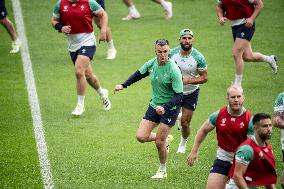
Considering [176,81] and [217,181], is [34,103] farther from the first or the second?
[217,181]

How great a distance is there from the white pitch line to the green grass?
0.39 ft

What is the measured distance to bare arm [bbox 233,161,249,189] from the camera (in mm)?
10495

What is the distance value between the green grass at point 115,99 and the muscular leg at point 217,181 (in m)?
1.59

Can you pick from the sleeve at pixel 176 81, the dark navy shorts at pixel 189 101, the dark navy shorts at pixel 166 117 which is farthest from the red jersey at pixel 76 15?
the sleeve at pixel 176 81

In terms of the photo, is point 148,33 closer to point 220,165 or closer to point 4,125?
point 4,125

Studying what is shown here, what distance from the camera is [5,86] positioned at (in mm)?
20078

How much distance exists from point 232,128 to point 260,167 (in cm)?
111

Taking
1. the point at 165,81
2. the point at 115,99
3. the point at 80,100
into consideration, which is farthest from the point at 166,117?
the point at 115,99

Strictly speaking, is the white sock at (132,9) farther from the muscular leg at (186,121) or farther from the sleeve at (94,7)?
the muscular leg at (186,121)

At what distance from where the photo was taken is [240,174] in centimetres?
1058

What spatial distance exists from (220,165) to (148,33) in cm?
1283

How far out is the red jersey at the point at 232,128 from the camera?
1180 centimetres

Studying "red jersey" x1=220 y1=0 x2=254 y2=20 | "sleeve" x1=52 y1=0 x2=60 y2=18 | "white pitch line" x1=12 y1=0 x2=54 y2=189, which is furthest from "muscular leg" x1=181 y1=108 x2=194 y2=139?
"sleeve" x1=52 y1=0 x2=60 y2=18

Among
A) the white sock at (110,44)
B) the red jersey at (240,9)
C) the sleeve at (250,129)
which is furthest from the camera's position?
the white sock at (110,44)
